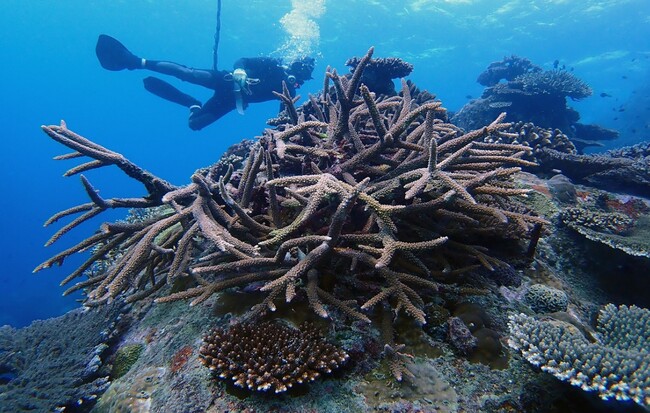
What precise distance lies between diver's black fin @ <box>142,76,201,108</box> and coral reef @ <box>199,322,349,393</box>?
14.1 m

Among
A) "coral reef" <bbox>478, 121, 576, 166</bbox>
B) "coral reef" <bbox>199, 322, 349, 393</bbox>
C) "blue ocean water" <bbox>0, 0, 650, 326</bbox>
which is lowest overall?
"coral reef" <bbox>199, 322, 349, 393</bbox>

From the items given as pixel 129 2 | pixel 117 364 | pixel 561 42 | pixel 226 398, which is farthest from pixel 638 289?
pixel 129 2

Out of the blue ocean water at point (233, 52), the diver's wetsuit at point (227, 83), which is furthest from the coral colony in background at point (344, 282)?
the blue ocean water at point (233, 52)

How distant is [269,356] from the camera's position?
7.53ft

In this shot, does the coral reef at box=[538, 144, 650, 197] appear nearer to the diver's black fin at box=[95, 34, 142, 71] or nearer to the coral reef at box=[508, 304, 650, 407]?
the coral reef at box=[508, 304, 650, 407]

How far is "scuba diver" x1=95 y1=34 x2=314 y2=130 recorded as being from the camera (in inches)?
508

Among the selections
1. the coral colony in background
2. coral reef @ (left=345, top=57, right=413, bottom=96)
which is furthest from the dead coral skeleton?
coral reef @ (left=345, top=57, right=413, bottom=96)

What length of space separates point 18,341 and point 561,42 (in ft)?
187

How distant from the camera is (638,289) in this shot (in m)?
3.53

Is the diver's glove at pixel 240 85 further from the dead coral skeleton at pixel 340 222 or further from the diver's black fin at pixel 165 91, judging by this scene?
the dead coral skeleton at pixel 340 222

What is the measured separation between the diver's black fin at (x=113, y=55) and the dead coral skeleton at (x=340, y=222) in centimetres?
1466

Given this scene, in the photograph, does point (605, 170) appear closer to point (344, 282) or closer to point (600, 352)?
point (600, 352)

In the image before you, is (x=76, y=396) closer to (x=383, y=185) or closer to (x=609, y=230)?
(x=383, y=185)

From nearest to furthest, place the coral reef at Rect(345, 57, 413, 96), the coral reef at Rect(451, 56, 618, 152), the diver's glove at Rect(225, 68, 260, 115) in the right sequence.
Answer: the coral reef at Rect(345, 57, 413, 96) < the diver's glove at Rect(225, 68, 260, 115) < the coral reef at Rect(451, 56, 618, 152)
